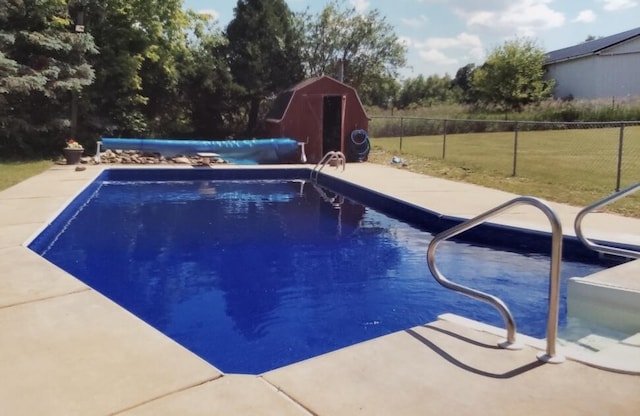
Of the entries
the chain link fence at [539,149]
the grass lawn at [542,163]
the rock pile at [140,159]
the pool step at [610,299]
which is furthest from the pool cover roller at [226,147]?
the pool step at [610,299]

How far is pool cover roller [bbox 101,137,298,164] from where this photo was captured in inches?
557

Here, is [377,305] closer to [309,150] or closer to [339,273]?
[339,273]

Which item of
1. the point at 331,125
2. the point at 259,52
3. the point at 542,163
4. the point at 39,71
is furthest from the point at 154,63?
the point at 542,163

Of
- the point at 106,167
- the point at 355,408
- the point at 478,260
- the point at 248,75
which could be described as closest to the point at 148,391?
the point at 355,408

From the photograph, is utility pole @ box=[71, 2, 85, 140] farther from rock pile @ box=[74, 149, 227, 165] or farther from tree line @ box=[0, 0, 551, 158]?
rock pile @ box=[74, 149, 227, 165]

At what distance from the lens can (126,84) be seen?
14969 mm

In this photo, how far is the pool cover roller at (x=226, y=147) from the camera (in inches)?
557

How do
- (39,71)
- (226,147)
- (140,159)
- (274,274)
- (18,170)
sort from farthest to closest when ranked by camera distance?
(226,147), (140,159), (39,71), (18,170), (274,274)

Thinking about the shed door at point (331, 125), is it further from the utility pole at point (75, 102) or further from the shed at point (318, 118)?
the utility pole at point (75, 102)

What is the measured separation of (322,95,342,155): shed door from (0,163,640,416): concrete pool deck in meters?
13.1

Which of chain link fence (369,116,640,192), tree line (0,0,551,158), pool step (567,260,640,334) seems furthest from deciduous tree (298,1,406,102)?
pool step (567,260,640,334)

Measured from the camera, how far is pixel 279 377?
273 cm

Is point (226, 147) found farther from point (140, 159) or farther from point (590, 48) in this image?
point (590, 48)

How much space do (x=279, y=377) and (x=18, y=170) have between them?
10.8 m
